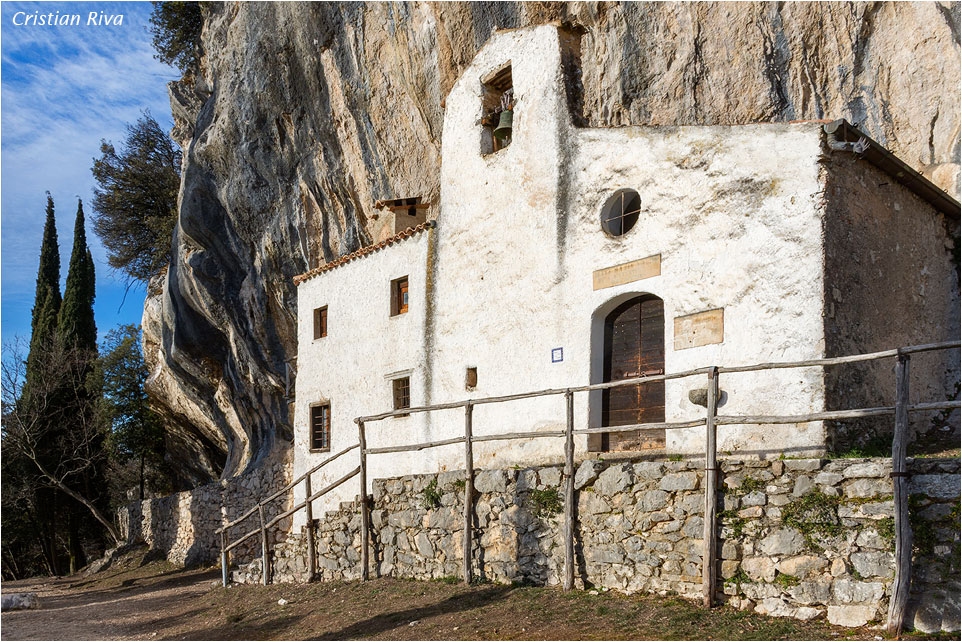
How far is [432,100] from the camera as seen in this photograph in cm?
1648

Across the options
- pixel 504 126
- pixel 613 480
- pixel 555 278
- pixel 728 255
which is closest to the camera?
pixel 613 480

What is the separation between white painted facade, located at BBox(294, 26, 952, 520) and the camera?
1009cm

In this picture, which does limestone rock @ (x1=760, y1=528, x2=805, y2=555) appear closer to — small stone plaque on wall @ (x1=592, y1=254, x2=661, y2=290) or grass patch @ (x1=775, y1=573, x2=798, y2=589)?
grass patch @ (x1=775, y1=573, x2=798, y2=589)

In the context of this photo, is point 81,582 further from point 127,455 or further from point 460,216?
point 460,216

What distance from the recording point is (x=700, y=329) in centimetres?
1075

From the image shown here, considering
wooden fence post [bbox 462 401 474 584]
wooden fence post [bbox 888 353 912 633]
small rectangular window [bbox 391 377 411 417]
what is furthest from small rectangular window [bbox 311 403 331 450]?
wooden fence post [bbox 888 353 912 633]

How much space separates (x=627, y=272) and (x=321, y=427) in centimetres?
788

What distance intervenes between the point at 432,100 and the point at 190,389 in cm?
1157

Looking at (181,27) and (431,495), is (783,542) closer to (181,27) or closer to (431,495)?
(431,495)

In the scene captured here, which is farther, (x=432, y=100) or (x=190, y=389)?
(x=190, y=389)

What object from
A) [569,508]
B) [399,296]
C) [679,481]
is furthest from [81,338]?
[679,481]

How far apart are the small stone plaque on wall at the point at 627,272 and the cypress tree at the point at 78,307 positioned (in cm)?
2225

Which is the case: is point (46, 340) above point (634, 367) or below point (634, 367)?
above

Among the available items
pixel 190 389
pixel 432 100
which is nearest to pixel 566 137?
pixel 432 100
